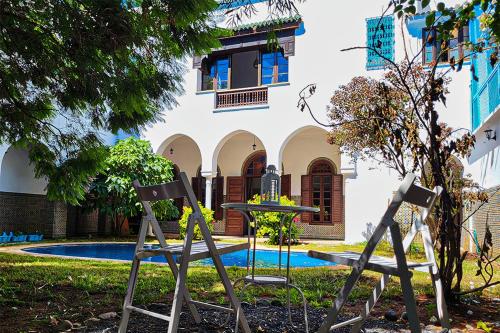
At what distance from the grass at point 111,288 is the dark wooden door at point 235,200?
8173 mm

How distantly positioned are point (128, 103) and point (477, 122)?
8502 mm

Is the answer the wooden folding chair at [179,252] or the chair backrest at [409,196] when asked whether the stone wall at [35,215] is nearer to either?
the wooden folding chair at [179,252]

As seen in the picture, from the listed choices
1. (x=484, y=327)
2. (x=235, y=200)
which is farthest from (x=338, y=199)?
(x=484, y=327)

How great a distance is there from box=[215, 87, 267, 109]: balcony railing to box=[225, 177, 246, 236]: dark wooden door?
2.73 metres

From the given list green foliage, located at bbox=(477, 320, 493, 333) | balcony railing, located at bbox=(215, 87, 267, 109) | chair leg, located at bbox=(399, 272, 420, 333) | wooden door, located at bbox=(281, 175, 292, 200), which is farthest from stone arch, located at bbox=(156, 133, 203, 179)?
chair leg, located at bbox=(399, 272, 420, 333)

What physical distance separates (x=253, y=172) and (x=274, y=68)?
11.9ft

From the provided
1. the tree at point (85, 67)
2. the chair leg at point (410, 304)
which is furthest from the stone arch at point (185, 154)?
the chair leg at point (410, 304)

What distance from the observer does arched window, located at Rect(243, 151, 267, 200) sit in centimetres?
1458

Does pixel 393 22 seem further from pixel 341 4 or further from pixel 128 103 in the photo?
pixel 128 103

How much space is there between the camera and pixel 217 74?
1393 centimetres

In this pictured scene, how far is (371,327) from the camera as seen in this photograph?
2.85 meters

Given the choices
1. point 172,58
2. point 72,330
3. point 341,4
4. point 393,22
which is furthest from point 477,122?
point 72,330

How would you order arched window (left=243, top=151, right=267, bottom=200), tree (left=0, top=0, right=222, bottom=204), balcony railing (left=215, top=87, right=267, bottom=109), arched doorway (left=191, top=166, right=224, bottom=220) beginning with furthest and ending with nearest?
arched window (left=243, top=151, right=267, bottom=200)
arched doorway (left=191, top=166, right=224, bottom=220)
balcony railing (left=215, top=87, right=267, bottom=109)
tree (left=0, top=0, right=222, bottom=204)

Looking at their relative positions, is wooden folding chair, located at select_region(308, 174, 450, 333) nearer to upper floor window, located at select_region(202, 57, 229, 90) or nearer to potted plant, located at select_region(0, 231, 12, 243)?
potted plant, located at select_region(0, 231, 12, 243)
